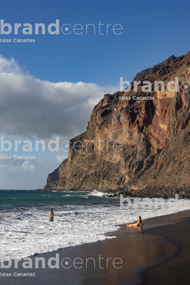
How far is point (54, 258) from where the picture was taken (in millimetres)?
7508

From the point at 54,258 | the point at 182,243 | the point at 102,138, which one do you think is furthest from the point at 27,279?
the point at 102,138

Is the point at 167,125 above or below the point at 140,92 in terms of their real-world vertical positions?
below

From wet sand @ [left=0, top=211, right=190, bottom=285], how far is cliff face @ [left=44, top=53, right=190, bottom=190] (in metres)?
41.1

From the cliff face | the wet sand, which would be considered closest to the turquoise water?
the cliff face

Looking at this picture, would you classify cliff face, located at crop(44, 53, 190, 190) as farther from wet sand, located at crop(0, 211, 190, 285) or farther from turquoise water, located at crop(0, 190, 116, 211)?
wet sand, located at crop(0, 211, 190, 285)

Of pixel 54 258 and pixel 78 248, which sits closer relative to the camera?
pixel 54 258

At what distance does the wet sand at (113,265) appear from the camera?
550 centimetres

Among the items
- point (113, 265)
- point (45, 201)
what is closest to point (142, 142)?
point (45, 201)

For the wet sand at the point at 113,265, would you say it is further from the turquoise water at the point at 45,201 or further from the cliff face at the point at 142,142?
the cliff face at the point at 142,142

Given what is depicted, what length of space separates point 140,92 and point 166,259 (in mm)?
76910

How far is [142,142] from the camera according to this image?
71062mm

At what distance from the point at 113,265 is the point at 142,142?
217 feet

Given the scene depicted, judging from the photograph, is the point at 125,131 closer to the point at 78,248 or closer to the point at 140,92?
the point at 140,92

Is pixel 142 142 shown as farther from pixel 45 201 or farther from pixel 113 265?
pixel 113 265
